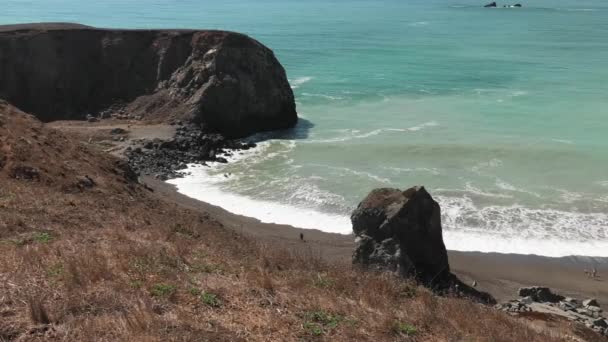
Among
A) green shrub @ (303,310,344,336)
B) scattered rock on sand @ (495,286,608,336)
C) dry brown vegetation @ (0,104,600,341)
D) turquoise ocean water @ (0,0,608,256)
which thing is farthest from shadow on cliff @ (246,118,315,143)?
green shrub @ (303,310,344,336)

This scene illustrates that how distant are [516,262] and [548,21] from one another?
115 metres

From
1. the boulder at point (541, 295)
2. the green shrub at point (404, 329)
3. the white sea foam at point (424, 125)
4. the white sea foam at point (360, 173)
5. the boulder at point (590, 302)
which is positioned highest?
the green shrub at point (404, 329)

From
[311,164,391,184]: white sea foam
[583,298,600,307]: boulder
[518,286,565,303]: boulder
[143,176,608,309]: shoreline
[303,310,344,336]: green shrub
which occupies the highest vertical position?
[303,310,344,336]: green shrub

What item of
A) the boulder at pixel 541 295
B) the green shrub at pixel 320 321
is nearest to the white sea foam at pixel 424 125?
the boulder at pixel 541 295

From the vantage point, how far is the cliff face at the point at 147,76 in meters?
41.2

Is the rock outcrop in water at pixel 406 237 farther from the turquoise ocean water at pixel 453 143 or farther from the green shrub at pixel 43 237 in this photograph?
the green shrub at pixel 43 237

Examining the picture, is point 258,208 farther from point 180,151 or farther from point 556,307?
point 556,307

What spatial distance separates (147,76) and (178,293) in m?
37.2

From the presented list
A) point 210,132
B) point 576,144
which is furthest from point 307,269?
point 576,144

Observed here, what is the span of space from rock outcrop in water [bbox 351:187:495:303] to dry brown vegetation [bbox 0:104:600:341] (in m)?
4.94

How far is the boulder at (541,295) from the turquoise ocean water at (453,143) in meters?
4.63

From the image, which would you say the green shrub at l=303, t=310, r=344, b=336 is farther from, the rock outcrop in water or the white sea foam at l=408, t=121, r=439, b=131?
the white sea foam at l=408, t=121, r=439, b=131

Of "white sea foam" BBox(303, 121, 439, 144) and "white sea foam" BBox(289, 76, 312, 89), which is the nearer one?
"white sea foam" BBox(303, 121, 439, 144)

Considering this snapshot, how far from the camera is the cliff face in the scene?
135 ft
